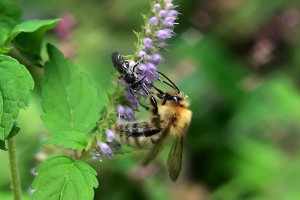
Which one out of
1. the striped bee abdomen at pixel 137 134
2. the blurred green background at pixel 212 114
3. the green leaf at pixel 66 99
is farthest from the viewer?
the blurred green background at pixel 212 114

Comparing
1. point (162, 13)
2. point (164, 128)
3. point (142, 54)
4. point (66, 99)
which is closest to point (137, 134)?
point (164, 128)

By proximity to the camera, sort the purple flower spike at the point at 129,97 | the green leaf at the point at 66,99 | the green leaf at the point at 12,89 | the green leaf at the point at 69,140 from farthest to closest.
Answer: the green leaf at the point at 66,99 < the purple flower spike at the point at 129,97 < the green leaf at the point at 69,140 < the green leaf at the point at 12,89

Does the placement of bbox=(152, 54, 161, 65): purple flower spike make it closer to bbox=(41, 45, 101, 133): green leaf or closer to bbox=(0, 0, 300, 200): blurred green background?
bbox=(41, 45, 101, 133): green leaf

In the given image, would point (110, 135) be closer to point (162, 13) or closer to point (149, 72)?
point (149, 72)

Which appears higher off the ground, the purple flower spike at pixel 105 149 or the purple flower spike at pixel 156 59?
the purple flower spike at pixel 156 59

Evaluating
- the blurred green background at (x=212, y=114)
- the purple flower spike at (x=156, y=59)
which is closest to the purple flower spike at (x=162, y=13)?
the purple flower spike at (x=156, y=59)

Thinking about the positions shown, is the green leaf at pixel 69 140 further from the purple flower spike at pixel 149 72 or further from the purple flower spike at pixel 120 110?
the purple flower spike at pixel 149 72

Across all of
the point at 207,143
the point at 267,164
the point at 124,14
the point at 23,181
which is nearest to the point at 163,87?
the point at 207,143

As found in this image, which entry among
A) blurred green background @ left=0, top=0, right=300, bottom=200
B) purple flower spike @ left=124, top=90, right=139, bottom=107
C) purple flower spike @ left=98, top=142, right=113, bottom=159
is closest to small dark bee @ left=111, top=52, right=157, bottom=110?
purple flower spike @ left=124, top=90, right=139, bottom=107

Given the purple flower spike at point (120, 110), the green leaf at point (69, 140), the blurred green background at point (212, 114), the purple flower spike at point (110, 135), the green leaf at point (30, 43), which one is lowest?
the blurred green background at point (212, 114)
